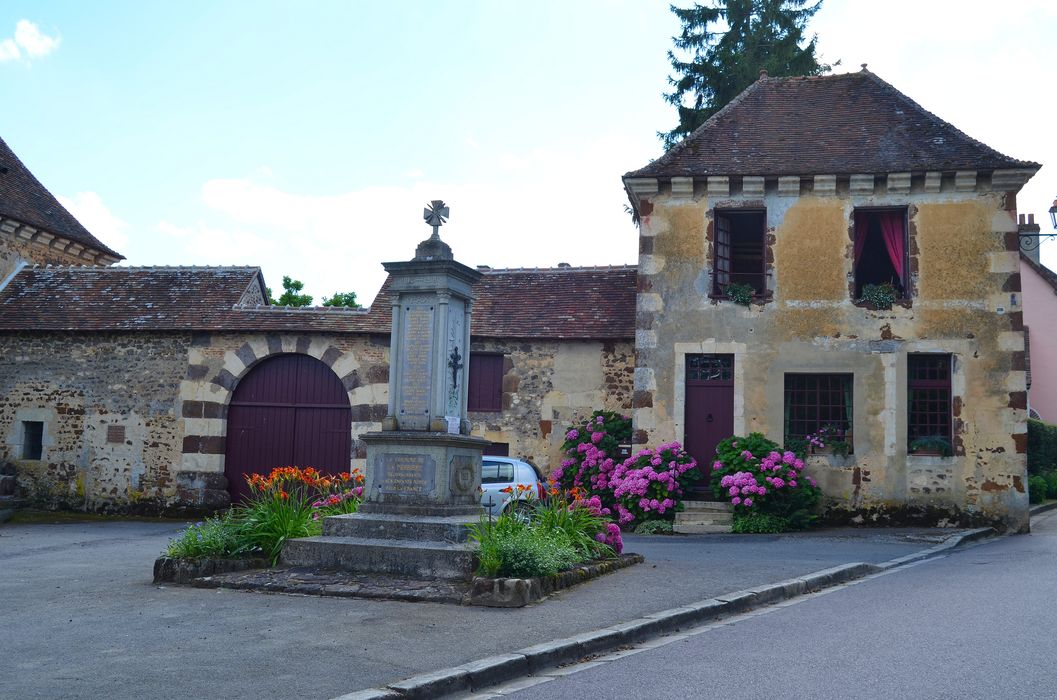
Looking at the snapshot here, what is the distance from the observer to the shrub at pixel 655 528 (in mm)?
15375

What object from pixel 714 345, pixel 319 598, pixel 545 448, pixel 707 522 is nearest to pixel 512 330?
pixel 545 448

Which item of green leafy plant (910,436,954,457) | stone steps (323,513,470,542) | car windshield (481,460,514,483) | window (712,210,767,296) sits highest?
window (712,210,767,296)

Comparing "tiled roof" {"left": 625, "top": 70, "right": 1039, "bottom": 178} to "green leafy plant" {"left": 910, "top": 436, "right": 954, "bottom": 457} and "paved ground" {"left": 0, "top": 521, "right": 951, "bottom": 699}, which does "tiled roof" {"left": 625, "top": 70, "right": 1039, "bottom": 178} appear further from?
"paved ground" {"left": 0, "top": 521, "right": 951, "bottom": 699}

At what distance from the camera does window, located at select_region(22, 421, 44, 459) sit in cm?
1878

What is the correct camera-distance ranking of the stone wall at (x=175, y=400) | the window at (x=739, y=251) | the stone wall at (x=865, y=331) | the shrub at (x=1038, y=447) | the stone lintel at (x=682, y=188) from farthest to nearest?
the shrub at (x=1038, y=447), the stone wall at (x=175, y=400), the window at (x=739, y=251), the stone lintel at (x=682, y=188), the stone wall at (x=865, y=331)

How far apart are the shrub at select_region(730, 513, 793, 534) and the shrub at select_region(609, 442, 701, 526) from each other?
1073mm

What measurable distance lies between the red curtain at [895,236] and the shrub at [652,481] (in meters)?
4.71

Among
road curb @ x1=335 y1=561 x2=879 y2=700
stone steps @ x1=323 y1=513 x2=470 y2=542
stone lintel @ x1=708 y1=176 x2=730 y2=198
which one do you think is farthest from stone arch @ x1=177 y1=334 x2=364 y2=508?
road curb @ x1=335 y1=561 x2=879 y2=700

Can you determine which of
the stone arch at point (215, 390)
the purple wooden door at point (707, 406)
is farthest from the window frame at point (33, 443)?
the purple wooden door at point (707, 406)

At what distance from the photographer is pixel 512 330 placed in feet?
58.3

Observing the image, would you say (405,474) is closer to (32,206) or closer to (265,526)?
(265,526)

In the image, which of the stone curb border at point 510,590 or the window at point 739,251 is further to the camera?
the window at point 739,251

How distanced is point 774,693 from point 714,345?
11.6 m

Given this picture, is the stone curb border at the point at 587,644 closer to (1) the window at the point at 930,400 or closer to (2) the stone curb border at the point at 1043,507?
(1) the window at the point at 930,400
